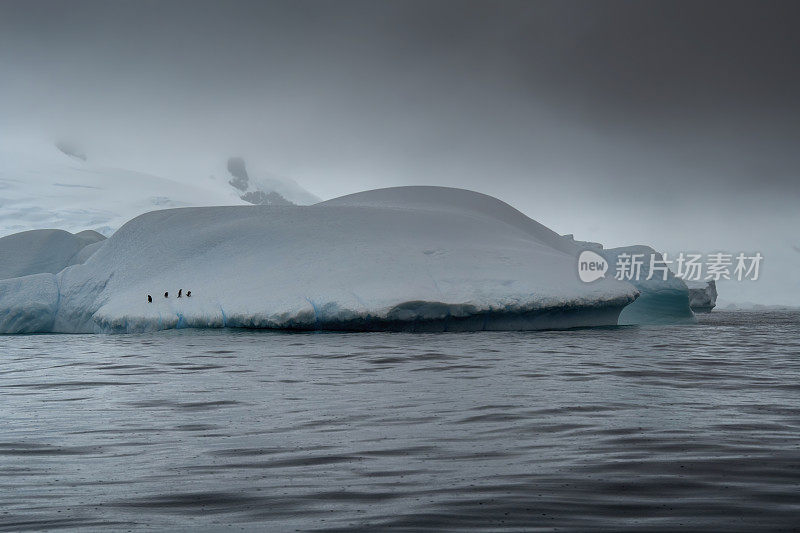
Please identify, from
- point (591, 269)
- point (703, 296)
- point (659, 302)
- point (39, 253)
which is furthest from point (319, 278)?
point (703, 296)

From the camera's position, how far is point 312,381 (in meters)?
9.21

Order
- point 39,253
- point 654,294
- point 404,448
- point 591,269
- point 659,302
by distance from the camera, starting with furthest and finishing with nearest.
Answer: point 39,253 < point 654,294 < point 659,302 < point 591,269 < point 404,448

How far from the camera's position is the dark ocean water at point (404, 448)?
3.52 m

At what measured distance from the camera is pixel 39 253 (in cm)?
3603

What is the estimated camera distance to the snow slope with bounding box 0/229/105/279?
35156mm

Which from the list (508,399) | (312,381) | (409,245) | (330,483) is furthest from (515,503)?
(409,245)

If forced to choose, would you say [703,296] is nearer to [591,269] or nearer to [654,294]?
[654,294]

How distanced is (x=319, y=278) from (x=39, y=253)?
21334 millimetres

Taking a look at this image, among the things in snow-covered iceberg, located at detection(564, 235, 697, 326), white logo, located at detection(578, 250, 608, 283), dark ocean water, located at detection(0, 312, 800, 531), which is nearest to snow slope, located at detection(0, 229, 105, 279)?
white logo, located at detection(578, 250, 608, 283)

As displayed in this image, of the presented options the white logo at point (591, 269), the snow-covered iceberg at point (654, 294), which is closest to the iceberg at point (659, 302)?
the snow-covered iceberg at point (654, 294)

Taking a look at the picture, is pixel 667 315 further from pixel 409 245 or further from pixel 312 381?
pixel 312 381

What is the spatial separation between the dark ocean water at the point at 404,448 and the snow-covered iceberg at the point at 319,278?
8.69 metres

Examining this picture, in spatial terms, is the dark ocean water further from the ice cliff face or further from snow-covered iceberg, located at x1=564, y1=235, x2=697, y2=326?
the ice cliff face

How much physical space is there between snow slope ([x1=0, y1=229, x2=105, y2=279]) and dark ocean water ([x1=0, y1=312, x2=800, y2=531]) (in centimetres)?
2714
